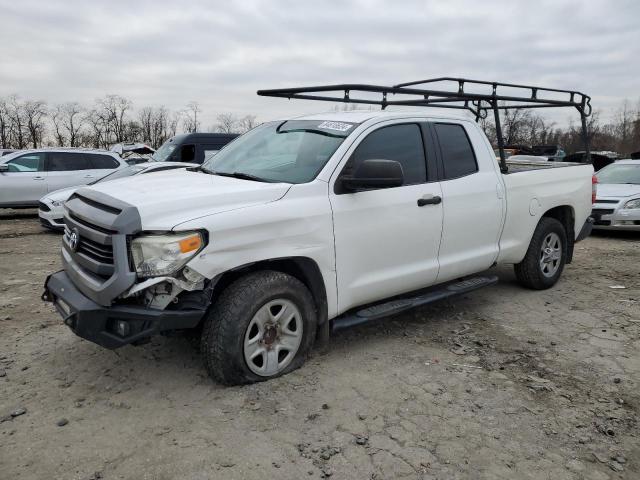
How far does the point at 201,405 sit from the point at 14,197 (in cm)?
1115

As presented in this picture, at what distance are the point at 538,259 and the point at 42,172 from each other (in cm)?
1131

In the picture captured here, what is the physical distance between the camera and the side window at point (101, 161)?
42.3ft

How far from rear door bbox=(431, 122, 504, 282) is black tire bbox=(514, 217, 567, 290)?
80 centimetres

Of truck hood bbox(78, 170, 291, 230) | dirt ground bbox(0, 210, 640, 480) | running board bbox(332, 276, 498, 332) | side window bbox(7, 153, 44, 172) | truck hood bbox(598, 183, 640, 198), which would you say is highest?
side window bbox(7, 153, 44, 172)

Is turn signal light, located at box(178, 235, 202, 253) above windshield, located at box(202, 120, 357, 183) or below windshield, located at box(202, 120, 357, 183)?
below

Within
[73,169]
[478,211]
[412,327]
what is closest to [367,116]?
[478,211]

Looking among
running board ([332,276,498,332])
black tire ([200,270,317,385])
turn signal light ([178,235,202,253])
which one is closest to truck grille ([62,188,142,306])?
turn signal light ([178,235,202,253])

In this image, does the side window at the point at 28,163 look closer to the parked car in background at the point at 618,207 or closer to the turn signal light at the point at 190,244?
the turn signal light at the point at 190,244

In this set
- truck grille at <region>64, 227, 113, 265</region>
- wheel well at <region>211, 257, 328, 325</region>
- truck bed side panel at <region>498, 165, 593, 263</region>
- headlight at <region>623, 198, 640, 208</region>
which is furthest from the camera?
headlight at <region>623, 198, 640, 208</region>

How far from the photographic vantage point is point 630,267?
7254 mm

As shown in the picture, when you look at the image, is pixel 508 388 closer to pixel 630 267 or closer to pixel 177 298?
pixel 177 298

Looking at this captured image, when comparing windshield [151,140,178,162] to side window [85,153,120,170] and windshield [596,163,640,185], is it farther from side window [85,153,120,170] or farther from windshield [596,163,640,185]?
windshield [596,163,640,185]

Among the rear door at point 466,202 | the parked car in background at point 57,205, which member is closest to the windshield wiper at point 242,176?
the rear door at point 466,202

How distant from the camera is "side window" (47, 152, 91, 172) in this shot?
41.2 ft
